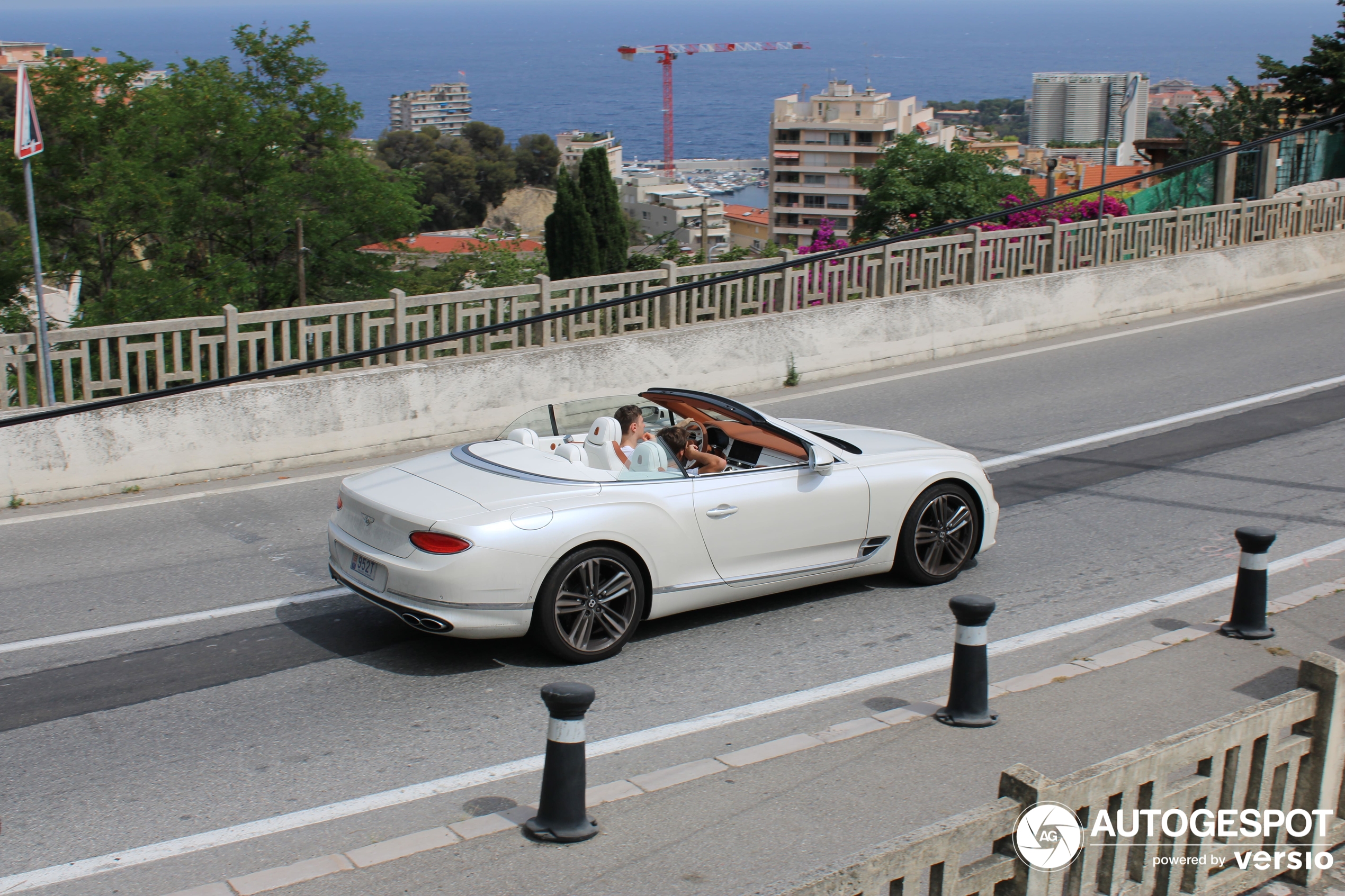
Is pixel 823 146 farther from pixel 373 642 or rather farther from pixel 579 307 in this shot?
pixel 373 642

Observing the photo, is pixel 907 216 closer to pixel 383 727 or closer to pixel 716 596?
pixel 716 596

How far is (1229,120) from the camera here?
36312 millimetres

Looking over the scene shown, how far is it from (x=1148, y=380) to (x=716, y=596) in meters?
9.22

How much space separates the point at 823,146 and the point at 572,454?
581ft

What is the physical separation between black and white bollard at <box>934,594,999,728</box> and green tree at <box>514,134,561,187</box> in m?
155

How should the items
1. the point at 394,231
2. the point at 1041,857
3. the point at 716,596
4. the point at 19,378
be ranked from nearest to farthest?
1. the point at 1041,857
2. the point at 716,596
3. the point at 19,378
4. the point at 394,231

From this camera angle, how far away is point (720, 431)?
786 cm

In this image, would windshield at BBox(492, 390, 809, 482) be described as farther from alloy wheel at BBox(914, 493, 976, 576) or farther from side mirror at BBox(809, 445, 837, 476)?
alloy wheel at BBox(914, 493, 976, 576)

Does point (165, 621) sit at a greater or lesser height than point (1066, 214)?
lesser

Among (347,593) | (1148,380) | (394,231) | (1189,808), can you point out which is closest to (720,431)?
(347,593)

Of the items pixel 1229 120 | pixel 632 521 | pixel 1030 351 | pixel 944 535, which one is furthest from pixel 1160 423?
pixel 1229 120

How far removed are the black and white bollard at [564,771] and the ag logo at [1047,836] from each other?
1629 mm

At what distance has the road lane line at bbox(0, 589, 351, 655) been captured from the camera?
23.3 feet

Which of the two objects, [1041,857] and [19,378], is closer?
[1041,857]
